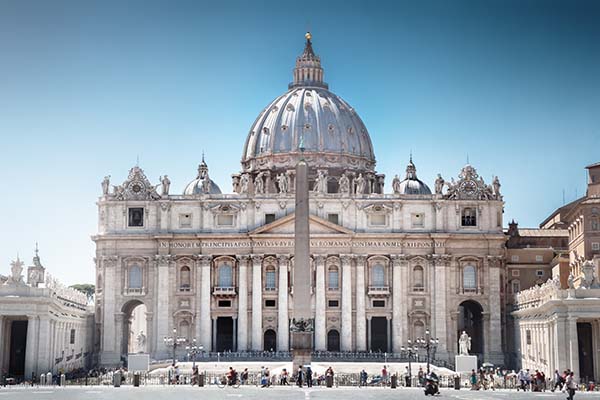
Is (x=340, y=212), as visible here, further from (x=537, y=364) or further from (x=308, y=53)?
(x=308, y=53)

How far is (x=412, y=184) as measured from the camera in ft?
420

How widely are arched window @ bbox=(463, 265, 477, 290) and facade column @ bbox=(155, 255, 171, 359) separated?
27.3m

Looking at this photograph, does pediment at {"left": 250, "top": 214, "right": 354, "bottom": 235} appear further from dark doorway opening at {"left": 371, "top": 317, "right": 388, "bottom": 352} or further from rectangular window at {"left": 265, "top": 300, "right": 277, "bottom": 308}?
dark doorway opening at {"left": 371, "top": 317, "right": 388, "bottom": 352}

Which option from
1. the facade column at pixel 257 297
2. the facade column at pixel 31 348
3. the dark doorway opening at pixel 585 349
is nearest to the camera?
the dark doorway opening at pixel 585 349

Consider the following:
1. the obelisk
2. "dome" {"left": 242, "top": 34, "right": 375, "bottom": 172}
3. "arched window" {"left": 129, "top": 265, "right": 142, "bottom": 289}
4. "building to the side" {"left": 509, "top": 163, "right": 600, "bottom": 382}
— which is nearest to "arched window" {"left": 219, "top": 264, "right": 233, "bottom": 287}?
"arched window" {"left": 129, "top": 265, "right": 142, "bottom": 289}

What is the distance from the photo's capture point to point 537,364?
296 feet

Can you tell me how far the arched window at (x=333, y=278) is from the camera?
110750 mm

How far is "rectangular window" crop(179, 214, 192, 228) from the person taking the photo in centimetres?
11219

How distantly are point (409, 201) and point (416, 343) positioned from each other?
1306 centimetres

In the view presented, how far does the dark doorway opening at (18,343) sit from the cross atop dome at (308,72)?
6108cm

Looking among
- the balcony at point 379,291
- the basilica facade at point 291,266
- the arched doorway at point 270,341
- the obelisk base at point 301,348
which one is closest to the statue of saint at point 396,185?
the basilica facade at point 291,266

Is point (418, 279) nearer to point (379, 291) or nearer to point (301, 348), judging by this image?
point (379, 291)

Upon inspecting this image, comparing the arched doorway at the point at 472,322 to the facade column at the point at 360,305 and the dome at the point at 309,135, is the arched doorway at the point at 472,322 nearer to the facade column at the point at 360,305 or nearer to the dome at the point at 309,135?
the facade column at the point at 360,305

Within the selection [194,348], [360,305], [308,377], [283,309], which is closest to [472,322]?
[360,305]
